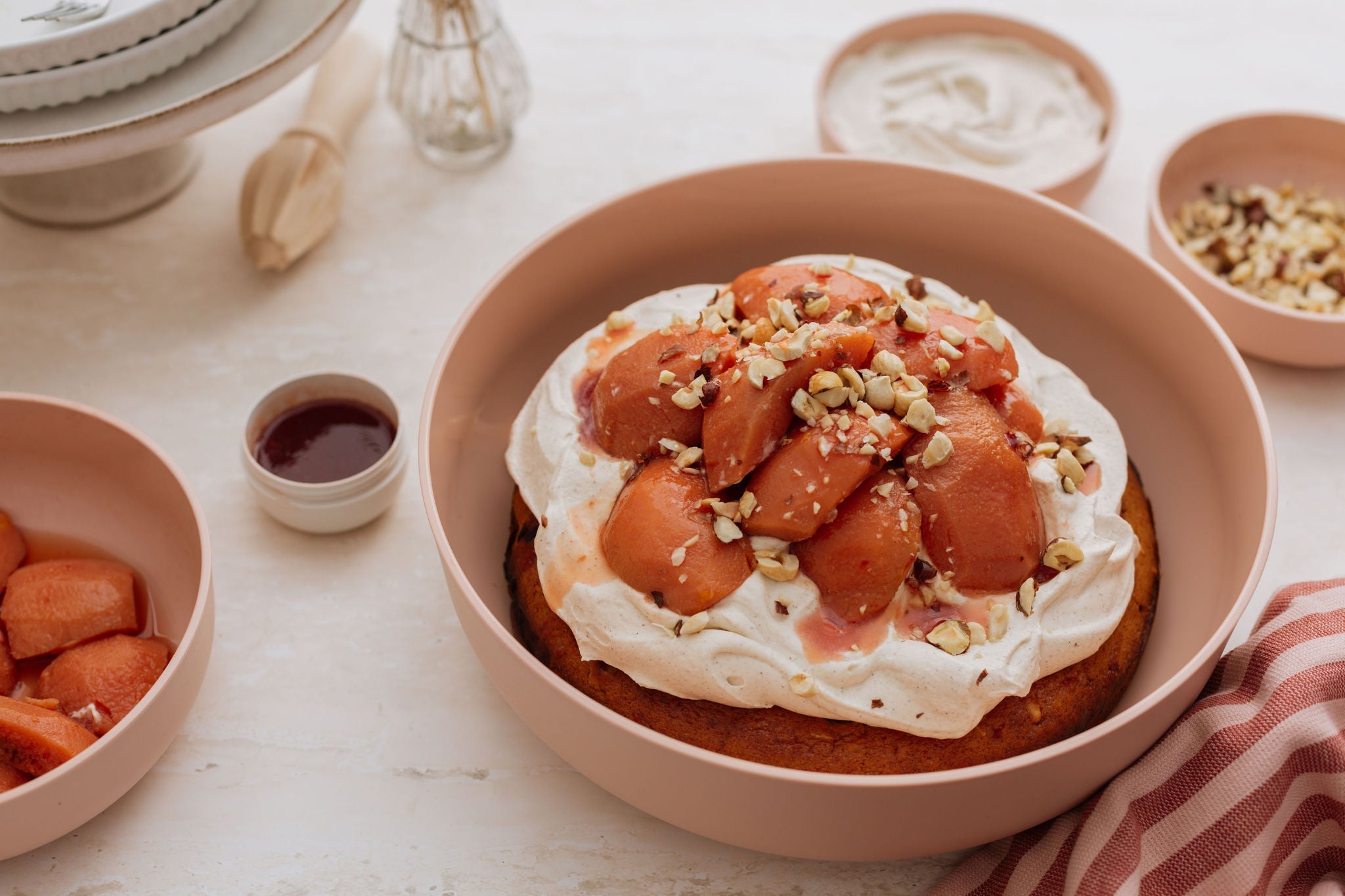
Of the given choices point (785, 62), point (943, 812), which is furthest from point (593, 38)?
point (943, 812)

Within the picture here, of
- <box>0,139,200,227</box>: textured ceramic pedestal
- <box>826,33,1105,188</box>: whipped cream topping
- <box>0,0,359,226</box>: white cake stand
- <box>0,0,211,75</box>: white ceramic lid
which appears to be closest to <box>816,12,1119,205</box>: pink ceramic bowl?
<box>826,33,1105,188</box>: whipped cream topping

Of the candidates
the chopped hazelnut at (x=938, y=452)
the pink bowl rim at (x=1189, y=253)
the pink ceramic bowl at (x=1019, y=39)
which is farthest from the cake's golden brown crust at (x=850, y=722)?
the pink ceramic bowl at (x=1019, y=39)

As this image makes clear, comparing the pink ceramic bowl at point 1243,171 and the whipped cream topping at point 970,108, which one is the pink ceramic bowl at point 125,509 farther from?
the pink ceramic bowl at point 1243,171

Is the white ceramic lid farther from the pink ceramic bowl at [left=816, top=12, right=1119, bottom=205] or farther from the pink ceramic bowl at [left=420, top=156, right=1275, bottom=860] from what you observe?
the pink ceramic bowl at [left=816, top=12, right=1119, bottom=205]

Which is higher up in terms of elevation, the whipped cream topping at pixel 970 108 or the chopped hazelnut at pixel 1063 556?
the whipped cream topping at pixel 970 108

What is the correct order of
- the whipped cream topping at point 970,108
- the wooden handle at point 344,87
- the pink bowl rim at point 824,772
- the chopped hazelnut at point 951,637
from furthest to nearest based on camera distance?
the wooden handle at point 344,87 < the whipped cream topping at point 970,108 < the chopped hazelnut at point 951,637 < the pink bowl rim at point 824,772

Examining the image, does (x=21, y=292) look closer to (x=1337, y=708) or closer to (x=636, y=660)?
(x=636, y=660)

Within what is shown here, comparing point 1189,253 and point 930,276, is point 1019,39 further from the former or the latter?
point 930,276
